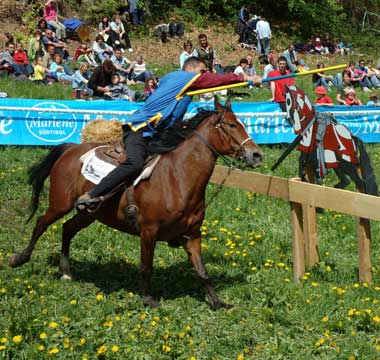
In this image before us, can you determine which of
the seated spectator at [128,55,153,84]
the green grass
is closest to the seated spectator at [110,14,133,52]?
the seated spectator at [128,55,153,84]

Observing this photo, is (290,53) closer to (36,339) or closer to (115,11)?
(115,11)

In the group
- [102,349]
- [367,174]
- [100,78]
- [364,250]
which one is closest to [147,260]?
[102,349]

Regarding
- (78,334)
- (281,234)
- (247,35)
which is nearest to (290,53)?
(247,35)

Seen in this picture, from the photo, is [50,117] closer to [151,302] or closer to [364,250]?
A: [151,302]

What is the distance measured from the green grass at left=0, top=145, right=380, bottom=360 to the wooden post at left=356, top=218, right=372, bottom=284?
0.14m

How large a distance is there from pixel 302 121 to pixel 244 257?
72.0 inches

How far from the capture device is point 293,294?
7.67 m

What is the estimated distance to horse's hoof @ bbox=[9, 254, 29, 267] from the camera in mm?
8594

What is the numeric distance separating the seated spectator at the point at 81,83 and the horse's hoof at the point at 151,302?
1043 cm

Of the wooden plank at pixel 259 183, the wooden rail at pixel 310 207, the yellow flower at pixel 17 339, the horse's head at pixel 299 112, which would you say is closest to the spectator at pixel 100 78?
the wooden plank at pixel 259 183

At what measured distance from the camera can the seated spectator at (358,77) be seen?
24.5 metres

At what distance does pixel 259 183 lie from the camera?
8.86 meters

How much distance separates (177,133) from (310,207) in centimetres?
181

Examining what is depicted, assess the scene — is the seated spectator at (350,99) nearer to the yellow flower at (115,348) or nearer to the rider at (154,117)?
the rider at (154,117)
